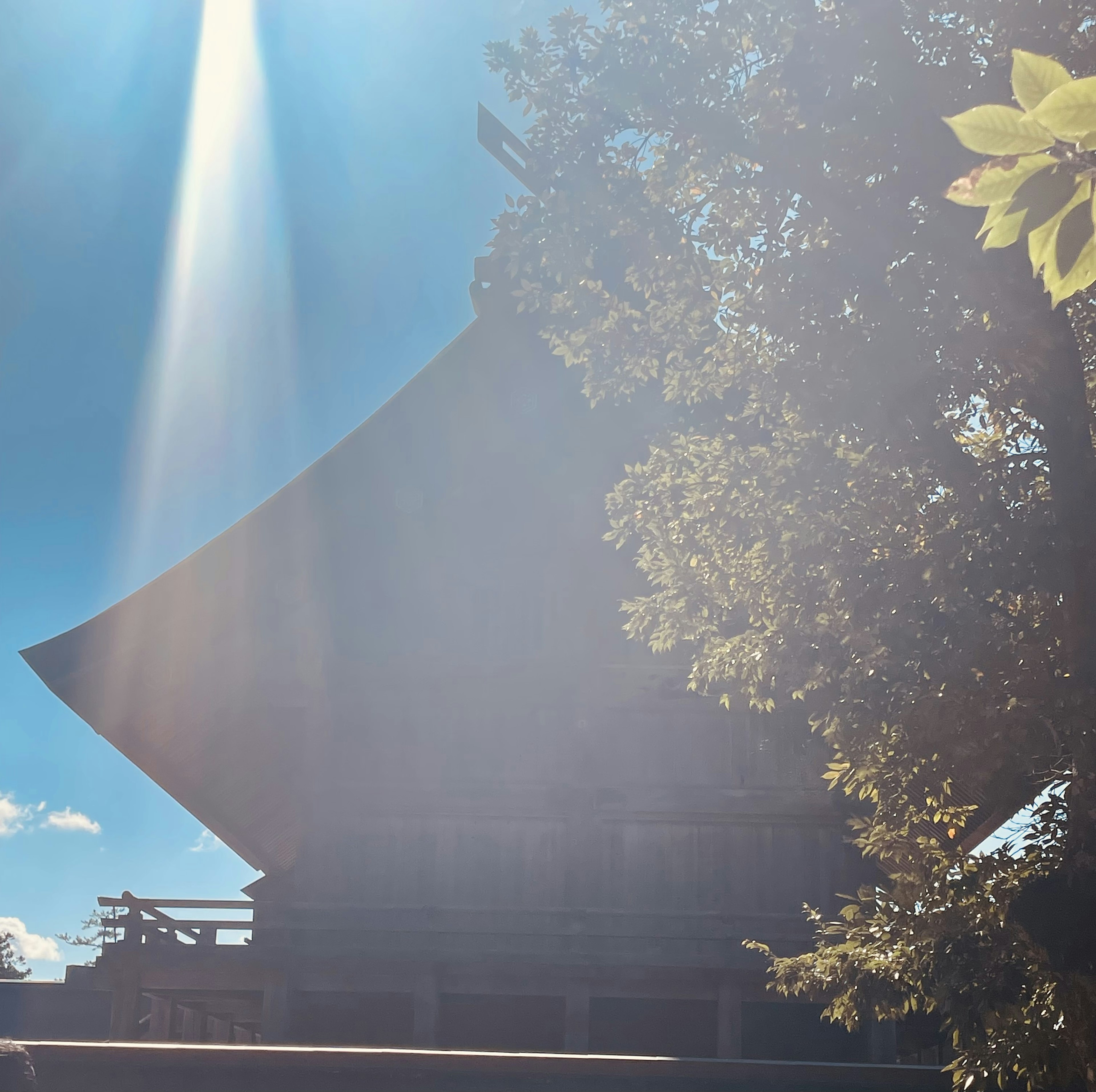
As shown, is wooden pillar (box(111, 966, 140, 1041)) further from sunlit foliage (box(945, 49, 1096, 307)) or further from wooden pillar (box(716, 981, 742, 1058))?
sunlit foliage (box(945, 49, 1096, 307))

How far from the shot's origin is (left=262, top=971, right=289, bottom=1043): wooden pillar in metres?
8.81

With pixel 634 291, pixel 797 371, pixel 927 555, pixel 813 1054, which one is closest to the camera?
pixel 927 555

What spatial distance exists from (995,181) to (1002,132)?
120 millimetres

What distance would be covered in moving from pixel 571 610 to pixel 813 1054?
525 cm

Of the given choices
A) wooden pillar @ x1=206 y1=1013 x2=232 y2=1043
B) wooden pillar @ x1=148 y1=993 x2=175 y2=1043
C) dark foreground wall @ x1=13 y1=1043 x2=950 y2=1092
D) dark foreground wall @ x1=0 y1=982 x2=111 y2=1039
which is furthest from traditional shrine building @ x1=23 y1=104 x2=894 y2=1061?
wooden pillar @ x1=206 y1=1013 x2=232 y2=1043

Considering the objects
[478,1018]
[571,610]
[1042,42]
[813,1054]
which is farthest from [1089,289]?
[478,1018]

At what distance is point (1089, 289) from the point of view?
461cm

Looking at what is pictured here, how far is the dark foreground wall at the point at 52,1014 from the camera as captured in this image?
13836mm

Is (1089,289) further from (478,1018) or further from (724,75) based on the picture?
(478,1018)

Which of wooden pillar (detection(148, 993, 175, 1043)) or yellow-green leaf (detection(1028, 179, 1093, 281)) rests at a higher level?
yellow-green leaf (detection(1028, 179, 1093, 281))

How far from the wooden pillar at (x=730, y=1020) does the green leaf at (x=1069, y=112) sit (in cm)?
872

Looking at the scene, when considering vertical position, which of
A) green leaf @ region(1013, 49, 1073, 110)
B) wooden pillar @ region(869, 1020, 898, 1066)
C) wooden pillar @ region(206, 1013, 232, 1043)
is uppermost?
green leaf @ region(1013, 49, 1073, 110)

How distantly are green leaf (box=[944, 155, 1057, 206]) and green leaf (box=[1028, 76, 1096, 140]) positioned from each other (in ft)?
0.52

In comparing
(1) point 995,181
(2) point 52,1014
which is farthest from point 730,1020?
(2) point 52,1014
